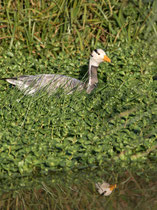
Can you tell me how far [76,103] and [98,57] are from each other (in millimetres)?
1639

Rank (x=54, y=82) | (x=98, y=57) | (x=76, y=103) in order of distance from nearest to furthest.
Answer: (x=76, y=103), (x=54, y=82), (x=98, y=57)

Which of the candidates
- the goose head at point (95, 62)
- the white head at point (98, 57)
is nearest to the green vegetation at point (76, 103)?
the goose head at point (95, 62)

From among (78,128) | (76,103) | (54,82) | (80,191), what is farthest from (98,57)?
(80,191)

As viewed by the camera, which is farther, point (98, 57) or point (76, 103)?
point (98, 57)

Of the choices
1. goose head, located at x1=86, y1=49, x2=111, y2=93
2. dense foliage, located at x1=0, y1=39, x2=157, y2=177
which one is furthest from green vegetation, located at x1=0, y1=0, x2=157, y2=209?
goose head, located at x1=86, y1=49, x2=111, y2=93

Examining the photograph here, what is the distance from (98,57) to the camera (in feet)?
27.7

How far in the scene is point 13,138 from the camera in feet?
19.1

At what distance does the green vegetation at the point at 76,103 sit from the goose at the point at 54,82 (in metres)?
0.22

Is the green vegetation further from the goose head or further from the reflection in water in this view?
the goose head

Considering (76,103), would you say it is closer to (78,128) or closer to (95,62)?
(78,128)

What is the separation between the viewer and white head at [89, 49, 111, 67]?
840cm

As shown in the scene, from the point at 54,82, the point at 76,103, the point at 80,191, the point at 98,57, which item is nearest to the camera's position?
the point at 80,191

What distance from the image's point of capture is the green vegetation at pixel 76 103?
5.59m

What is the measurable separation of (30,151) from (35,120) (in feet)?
2.54
